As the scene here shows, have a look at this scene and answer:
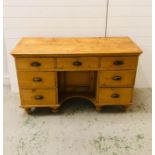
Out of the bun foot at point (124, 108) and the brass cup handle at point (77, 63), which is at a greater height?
the brass cup handle at point (77, 63)

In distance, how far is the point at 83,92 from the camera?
2273 mm

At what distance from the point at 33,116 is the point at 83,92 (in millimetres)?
610

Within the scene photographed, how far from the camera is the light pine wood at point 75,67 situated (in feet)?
6.16

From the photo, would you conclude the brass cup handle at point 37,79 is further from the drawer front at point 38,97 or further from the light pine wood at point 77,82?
the light pine wood at point 77,82

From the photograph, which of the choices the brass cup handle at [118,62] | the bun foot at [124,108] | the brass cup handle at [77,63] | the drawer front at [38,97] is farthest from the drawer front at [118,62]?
the drawer front at [38,97]

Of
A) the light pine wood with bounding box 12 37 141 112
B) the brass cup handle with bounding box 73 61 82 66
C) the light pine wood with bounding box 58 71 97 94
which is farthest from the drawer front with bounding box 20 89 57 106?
the brass cup handle with bounding box 73 61 82 66

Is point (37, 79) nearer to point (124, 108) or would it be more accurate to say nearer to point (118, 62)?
point (118, 62)

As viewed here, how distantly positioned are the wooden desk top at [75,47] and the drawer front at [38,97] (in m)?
0.39

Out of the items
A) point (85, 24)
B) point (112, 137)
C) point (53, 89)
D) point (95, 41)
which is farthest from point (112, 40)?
point (112, 137)

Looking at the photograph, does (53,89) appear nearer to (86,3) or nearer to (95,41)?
(95,41)

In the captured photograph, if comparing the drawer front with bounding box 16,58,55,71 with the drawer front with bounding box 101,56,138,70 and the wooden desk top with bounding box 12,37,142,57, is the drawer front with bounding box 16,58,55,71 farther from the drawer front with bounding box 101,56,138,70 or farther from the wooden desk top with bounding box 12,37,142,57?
the drawer front with bounding box 101,56,138,70

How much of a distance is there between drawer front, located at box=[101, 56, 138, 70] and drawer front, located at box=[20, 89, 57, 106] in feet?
1.91

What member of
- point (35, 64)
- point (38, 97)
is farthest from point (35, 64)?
point (38, 97)

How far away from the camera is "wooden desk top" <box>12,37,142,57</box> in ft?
6.11
